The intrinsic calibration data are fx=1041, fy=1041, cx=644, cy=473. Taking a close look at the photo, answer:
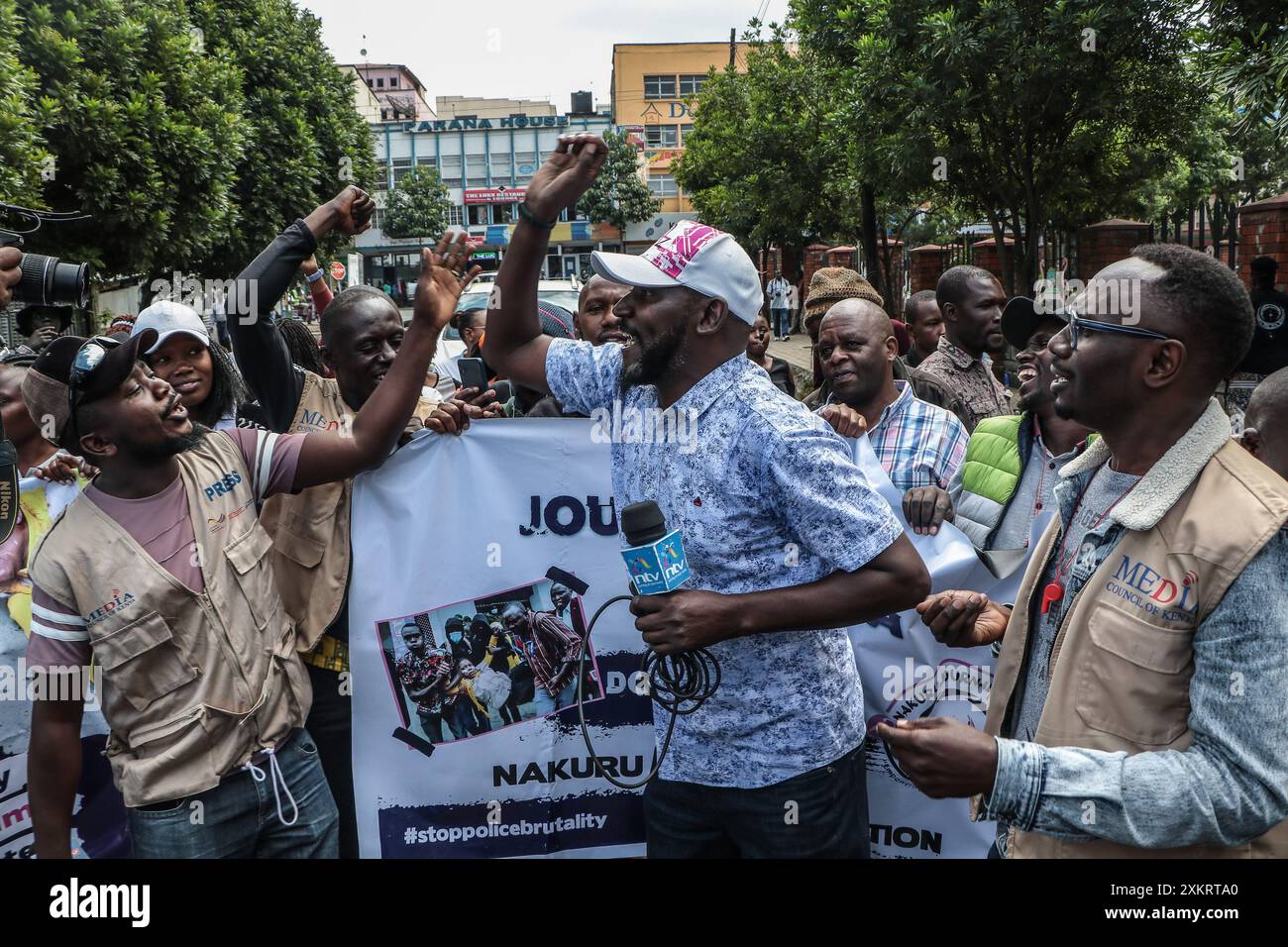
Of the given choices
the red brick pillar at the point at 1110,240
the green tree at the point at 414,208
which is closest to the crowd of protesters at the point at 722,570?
the red brick pillar at the point at 1110,240

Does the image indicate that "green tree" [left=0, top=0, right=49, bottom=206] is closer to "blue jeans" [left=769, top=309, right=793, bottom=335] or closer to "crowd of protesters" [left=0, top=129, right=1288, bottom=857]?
"crowd of protesters" [left=0, top=129, right=1288, bottom=857]

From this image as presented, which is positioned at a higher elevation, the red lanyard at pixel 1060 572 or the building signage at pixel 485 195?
the building signage at pixel 485 195

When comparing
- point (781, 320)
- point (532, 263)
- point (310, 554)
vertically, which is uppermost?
point (532, 263)

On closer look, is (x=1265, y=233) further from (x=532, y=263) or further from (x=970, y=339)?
(x=532, y=263)

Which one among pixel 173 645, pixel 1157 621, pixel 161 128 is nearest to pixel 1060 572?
pixel 1157 621

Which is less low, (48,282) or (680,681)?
(48,282)

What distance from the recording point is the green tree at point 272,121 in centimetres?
1819

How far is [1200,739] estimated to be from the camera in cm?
173

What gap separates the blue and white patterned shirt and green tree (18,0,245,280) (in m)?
10.5

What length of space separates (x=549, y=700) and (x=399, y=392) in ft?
3.86

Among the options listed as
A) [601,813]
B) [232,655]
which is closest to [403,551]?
[232,655]

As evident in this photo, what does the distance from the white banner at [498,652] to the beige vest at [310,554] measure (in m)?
0.13

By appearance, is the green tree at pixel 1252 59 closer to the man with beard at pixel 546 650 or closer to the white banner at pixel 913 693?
the white banner at pixel 913 693

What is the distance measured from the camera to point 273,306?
323 cm
